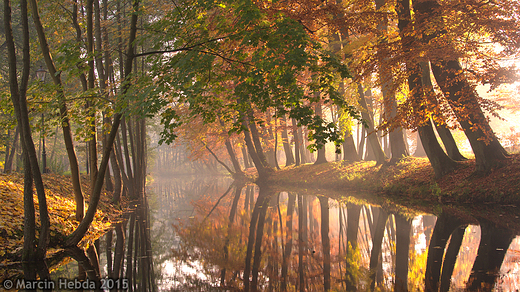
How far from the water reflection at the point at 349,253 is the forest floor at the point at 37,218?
208 cm

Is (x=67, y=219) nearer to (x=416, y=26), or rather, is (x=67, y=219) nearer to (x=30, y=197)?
(x=30, y=197)

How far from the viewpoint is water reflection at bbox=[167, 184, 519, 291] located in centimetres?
414

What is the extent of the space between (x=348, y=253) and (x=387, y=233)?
1.80 metres

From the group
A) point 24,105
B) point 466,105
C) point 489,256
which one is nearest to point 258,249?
point 489,256

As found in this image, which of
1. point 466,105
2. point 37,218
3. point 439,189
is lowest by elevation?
point 439,189

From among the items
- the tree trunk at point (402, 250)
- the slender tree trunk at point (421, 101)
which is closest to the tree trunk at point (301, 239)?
the tree trunk at point (402, 250)

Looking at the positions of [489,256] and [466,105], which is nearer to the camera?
[489,256]

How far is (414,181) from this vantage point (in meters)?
13.0

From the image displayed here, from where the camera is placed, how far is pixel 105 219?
363 inches

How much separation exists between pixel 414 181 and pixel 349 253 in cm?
882

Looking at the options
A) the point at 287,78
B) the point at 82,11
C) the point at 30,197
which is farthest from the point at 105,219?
the point at 287,78

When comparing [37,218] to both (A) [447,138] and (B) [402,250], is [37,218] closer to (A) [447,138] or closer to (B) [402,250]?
(B) [402,250]

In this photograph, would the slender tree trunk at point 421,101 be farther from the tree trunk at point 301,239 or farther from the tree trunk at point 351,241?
the tree trunk at point 301,239

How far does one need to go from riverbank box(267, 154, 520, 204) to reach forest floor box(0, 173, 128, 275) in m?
10.3
